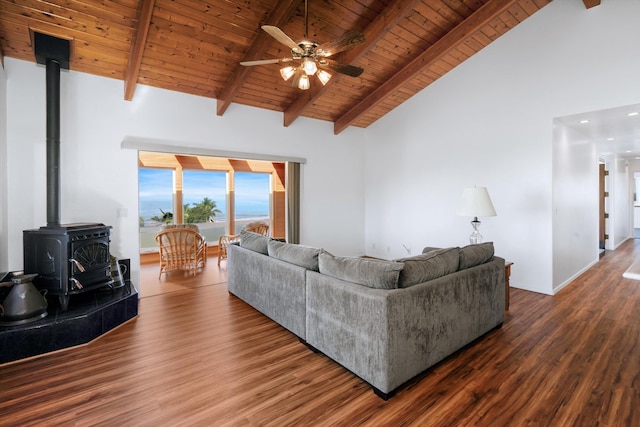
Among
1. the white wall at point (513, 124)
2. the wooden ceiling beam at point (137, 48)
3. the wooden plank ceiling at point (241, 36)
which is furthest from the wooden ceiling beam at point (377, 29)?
the wooden ceiling beam at point (137, 48)

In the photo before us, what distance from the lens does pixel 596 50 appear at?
385cm

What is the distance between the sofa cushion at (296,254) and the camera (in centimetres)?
276

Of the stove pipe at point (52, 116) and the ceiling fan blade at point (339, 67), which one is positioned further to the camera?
the stove pipe at point (52, 116)

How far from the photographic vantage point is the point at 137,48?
3.48 metres

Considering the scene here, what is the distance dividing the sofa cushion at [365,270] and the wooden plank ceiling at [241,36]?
2.77 meters

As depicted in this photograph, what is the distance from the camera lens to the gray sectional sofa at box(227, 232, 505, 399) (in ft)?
6.86

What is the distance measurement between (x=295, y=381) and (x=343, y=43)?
9.22 ft

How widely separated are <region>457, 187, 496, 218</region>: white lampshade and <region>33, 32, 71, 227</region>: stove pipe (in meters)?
4.46

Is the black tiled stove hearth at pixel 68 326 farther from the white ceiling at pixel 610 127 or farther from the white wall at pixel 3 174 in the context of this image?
the white ceiling at pixel 610 127

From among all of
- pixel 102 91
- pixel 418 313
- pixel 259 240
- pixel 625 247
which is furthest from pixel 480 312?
pixel 625 247

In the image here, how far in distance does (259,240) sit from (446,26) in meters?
3.90

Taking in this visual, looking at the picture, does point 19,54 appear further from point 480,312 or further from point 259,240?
point 480,312

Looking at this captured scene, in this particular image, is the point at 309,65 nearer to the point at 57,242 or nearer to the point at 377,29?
the point at 377,29

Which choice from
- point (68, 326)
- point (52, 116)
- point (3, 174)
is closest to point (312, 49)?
point (52, 116)
